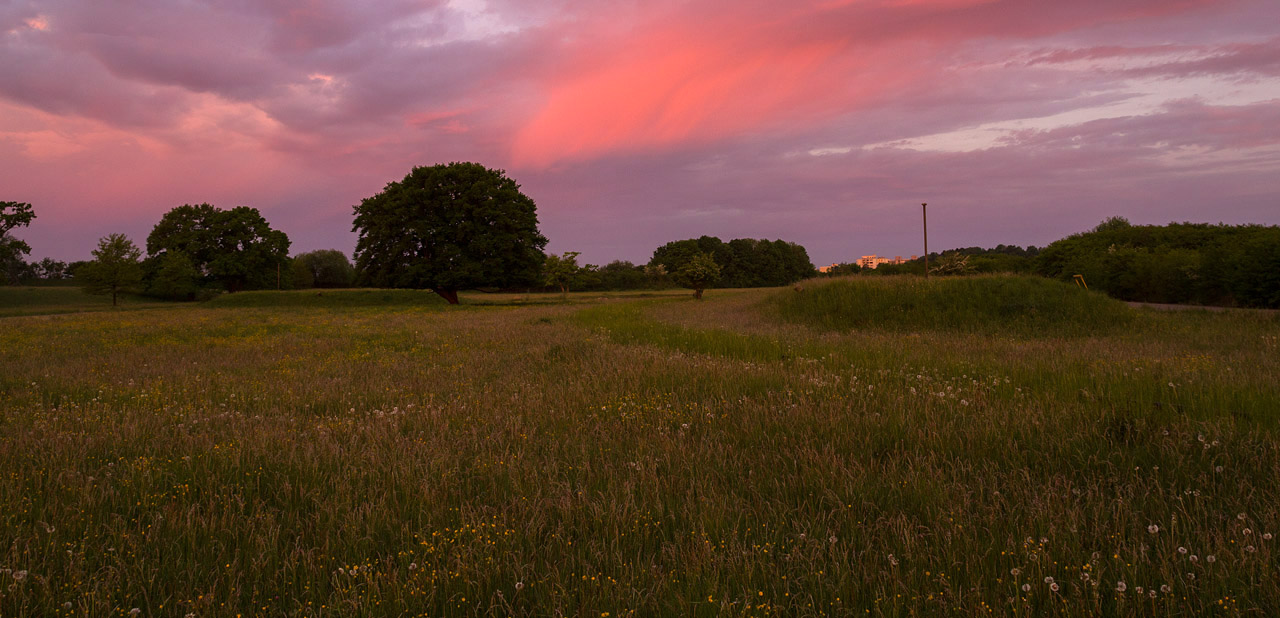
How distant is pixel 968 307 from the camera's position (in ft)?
65.7

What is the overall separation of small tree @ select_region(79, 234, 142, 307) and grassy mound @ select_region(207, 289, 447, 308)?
32.6 feet

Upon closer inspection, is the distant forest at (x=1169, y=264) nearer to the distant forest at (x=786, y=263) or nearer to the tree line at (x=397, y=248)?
the distant forest at (x=786, y=263)

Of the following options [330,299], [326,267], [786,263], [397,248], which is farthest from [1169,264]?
[326,267]

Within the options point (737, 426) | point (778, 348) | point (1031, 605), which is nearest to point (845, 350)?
point (778, 348)

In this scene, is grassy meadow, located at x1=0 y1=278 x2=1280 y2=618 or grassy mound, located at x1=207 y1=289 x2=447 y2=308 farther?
grassy mound, located at x1=207 y1=289 x2=447 y2=308

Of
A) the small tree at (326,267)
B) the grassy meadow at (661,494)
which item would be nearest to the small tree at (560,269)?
the grassy meadow at (661,494)

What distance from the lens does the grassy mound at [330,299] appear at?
47.6 m

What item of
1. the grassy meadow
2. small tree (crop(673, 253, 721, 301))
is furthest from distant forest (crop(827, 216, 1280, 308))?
small tree (crop(673, 253, 721, 301))

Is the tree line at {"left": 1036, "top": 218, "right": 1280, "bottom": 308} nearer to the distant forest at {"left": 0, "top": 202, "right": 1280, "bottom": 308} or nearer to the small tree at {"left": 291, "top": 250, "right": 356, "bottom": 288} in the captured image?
the distant forest at {"left": 0, "top": 202, "right": 1280, "bottom": 308}

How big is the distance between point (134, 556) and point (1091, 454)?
23.0ft

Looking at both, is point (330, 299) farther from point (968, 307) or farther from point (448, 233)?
point (968, 307)

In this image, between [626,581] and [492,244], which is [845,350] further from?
[492,244]

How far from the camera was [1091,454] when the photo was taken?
184 inches

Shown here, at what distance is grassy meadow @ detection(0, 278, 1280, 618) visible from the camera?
2.76m
